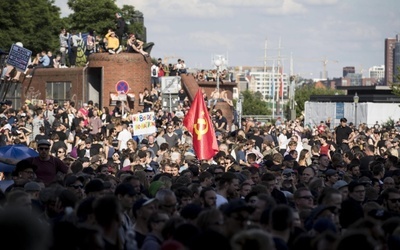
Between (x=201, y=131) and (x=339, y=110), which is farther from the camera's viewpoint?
(x=339, y=110)

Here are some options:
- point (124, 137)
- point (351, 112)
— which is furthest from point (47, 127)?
point (351, 112)

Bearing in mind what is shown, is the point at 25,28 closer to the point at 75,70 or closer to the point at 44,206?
the point at 75,70

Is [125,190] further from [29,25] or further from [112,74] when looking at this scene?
[29,25]

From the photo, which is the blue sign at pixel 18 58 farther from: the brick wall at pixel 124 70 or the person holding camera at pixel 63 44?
the person holding camera at pixel 63 44

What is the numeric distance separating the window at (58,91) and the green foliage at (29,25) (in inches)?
858

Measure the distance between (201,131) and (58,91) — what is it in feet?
63.6

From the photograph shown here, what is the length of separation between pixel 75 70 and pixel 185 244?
33.6 metres

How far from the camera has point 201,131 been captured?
23.2 m

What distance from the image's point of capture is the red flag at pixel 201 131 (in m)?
22.6

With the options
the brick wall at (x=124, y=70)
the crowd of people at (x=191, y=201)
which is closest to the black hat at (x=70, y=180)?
the crowd of people at (x=191, y=201)

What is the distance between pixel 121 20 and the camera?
132 ft

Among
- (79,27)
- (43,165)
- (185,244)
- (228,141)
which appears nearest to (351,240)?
(185,244)

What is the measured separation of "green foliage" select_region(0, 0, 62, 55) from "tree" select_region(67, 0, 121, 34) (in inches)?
110

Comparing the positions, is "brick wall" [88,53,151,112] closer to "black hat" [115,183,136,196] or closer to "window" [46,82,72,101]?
"window" [46,82,72,101]
